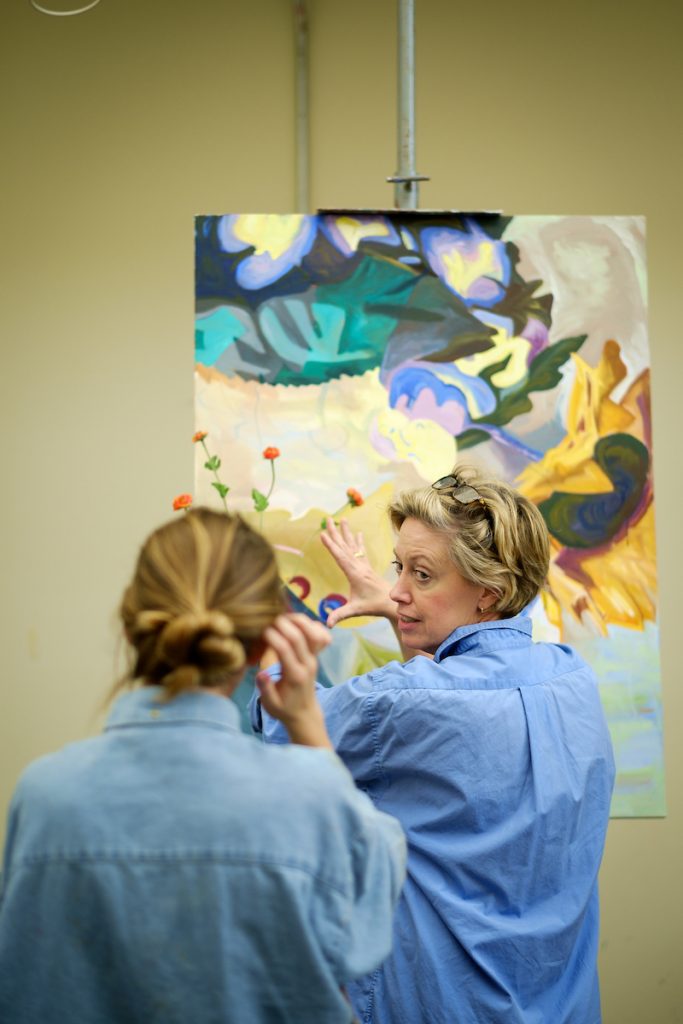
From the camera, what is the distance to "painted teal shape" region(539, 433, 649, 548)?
2297 mm

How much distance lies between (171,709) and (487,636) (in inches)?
26.3

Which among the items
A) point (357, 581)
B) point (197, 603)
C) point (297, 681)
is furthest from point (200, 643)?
point (357, 581)

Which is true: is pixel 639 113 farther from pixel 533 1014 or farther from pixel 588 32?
pixel 533 1014

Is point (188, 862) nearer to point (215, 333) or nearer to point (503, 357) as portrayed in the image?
point (215, 333)

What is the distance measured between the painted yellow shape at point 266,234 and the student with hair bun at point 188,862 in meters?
1.37

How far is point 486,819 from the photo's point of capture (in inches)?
55.0

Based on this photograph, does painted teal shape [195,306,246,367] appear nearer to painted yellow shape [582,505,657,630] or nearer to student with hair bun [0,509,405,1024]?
painted yellow shape [582,505,657,630]

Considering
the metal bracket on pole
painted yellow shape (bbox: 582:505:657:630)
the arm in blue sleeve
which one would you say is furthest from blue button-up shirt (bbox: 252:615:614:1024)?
the metal bracket on pole

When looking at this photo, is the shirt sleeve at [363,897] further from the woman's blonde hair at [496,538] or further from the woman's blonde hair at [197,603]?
the woman's blonde hair at [496,538]

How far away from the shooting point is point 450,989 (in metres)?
1.39

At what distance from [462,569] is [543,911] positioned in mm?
513

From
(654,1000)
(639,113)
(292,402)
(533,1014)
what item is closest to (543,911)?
(533,1014)

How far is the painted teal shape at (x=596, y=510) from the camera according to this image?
2297 mm

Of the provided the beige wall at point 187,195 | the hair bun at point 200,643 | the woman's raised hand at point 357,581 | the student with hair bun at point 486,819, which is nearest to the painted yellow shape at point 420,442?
the woman's raised hand at point 357,581
